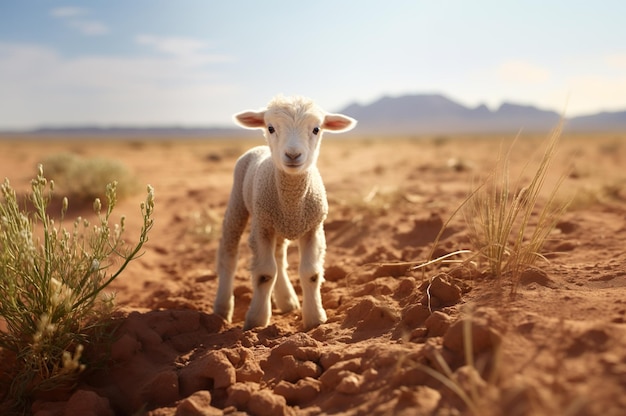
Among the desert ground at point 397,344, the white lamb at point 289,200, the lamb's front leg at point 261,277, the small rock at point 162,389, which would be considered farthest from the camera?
the lamb's front leg at point 261,277

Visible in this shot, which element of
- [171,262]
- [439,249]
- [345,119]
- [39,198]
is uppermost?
[345,119]

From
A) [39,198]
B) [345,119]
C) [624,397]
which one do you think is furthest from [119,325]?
[624,397]

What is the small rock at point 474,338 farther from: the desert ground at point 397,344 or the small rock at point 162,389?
the small rock at point 162,389

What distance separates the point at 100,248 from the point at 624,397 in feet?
10.6

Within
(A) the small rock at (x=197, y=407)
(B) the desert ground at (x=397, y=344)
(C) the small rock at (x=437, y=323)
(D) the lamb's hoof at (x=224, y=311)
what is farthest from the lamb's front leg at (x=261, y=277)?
(C) the small rock at (x=437, y=323)

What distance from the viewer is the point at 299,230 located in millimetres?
4320

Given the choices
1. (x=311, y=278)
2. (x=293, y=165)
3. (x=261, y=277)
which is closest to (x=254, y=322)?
(x=261, y=277)

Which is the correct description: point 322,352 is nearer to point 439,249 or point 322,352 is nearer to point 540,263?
point 540,263

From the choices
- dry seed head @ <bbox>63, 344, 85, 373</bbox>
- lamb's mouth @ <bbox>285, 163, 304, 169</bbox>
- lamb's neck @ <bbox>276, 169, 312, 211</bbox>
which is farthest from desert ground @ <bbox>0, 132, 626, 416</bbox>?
lamb's mouth @ <bbox>285, 163, 304, 169</bbox>

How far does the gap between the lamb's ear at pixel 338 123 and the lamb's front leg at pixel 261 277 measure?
1.14 meters

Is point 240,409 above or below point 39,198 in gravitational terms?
below

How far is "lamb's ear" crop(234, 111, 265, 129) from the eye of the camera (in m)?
4.50

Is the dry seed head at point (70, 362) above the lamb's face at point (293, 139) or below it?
below

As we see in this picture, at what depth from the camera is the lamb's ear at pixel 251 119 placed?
450cm
